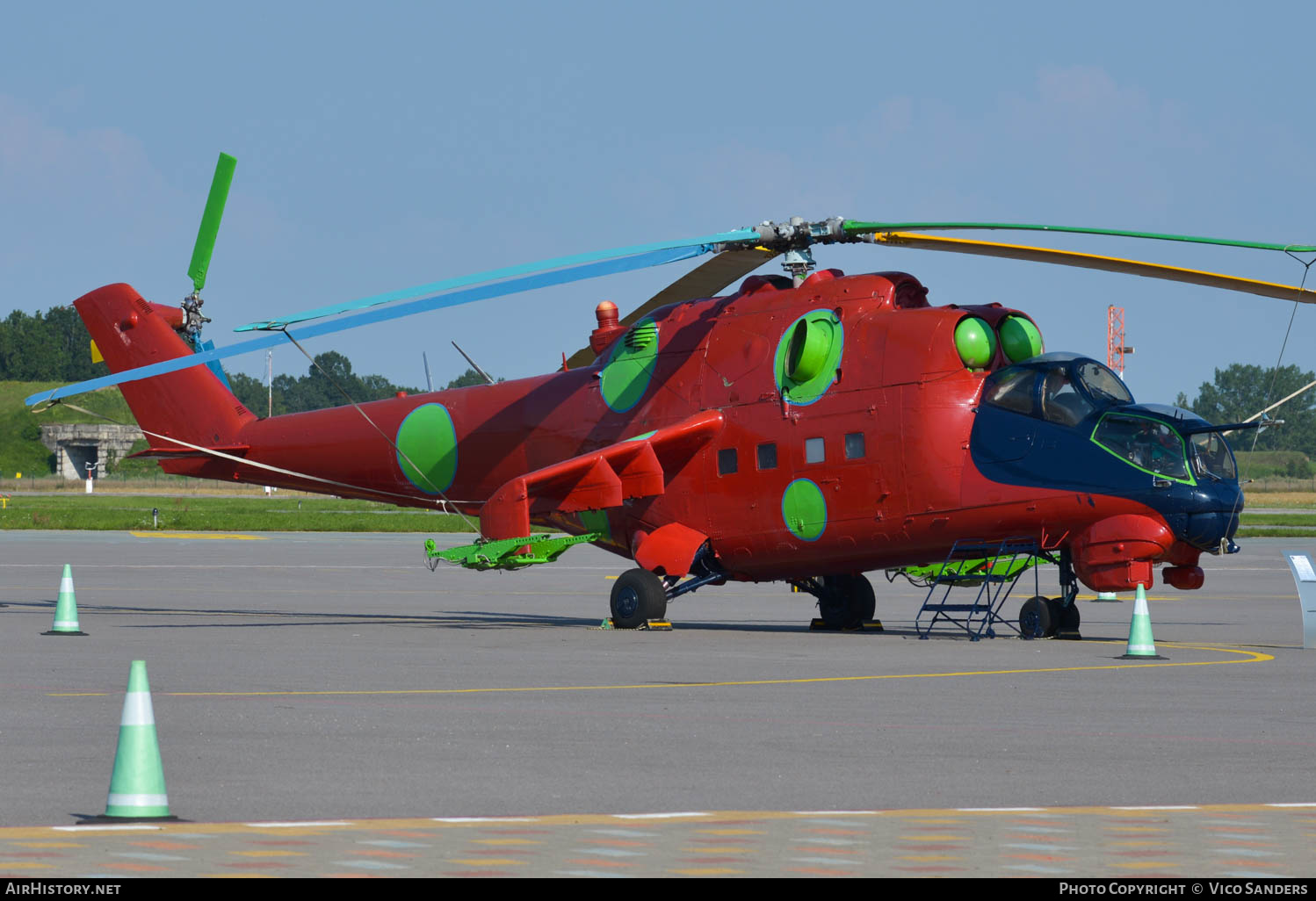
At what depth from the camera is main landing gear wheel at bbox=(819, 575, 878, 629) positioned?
25516mm

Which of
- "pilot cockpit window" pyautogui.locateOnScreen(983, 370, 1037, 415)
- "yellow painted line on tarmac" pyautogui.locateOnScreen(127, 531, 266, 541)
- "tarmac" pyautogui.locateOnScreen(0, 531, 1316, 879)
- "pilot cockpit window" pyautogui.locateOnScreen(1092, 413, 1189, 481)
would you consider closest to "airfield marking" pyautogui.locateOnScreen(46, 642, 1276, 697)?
"tarmac" pyautogui.locateOnScreen(0, 531, 1316, 879)

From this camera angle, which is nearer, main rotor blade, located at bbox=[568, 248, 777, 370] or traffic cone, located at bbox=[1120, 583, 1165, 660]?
traffic cone, located at bbox=[1120, 583, 1165, 660]

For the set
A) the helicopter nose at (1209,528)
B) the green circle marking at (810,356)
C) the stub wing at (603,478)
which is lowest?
the helicopter nose at (1209,528)

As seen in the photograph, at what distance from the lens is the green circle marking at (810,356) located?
23.2m

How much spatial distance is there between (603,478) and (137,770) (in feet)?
49.7

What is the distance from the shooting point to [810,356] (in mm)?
23234

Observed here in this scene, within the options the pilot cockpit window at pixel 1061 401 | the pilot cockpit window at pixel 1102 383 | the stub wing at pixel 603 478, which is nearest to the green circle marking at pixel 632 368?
the stub wing at pixel 603 478

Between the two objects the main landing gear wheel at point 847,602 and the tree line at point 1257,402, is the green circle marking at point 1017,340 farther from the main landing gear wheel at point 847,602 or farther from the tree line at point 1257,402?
the tree line at point 1257,402

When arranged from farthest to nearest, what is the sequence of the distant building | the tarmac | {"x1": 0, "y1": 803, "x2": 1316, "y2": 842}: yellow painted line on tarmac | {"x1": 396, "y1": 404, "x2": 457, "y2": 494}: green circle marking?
1. the distant building
2. {"x1": 396, "y1": 404, "x2": 457, "y2": 494}: green circle marking
3. {"x1": 0, "y1": 803, "x2": 1316, "y2": 842}: yellow painted line on tarmac
4. the tarmac

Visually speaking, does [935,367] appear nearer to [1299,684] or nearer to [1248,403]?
[1299,684]

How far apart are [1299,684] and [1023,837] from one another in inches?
369

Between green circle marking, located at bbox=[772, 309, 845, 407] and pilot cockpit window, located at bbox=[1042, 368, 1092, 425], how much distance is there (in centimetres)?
286

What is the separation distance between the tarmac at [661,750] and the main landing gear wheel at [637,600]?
1.30ft

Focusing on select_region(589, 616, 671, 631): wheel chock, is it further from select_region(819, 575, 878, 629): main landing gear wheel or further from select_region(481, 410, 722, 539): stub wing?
select_region(819, 575, 878, 629): main landing gear wheel
